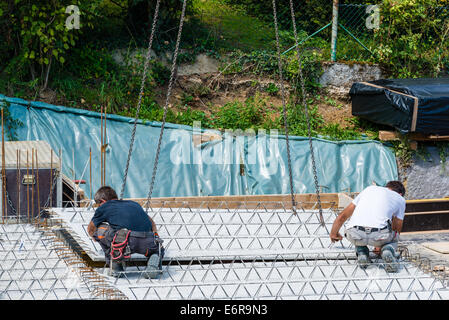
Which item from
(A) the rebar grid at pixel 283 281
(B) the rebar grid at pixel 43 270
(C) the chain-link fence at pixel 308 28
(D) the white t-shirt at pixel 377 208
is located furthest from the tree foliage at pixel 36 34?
(D) the white t-shirt at pixel 377 208

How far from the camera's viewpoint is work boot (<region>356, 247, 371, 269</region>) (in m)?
6.06

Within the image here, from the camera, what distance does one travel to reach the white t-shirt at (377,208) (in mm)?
6020

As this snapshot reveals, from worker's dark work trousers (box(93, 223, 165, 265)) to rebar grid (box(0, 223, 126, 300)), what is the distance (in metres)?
0.31

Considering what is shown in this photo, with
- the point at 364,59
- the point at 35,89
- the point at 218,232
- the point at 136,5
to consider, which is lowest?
the point at 218,232

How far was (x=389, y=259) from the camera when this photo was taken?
5.95 meters

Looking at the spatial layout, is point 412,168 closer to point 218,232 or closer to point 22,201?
point 218,232

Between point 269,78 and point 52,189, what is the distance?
669 cm

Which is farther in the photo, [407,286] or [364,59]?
[364,59]

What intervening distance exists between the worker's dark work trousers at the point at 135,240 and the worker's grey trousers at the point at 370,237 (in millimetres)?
2007

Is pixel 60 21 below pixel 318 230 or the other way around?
the other way around

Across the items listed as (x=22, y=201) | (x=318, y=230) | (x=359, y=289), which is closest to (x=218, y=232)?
(x=318, y=230)

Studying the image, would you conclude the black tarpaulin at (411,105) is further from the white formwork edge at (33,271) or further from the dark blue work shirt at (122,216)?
the white formwork edge at (33,271)

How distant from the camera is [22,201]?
26.2 feet

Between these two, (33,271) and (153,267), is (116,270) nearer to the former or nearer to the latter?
(153,267)
